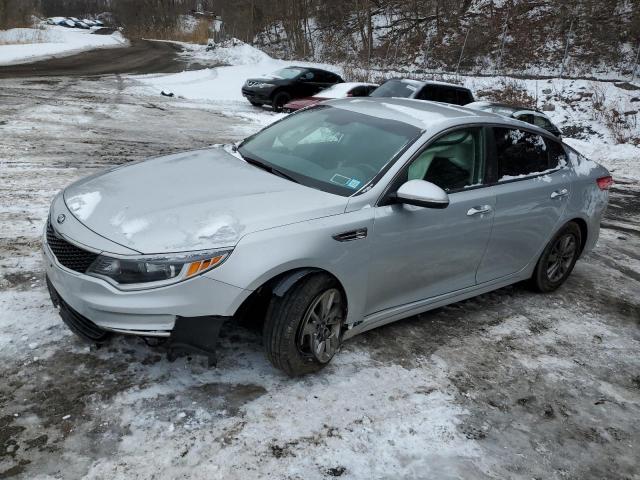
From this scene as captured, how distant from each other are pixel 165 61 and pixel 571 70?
19.8m

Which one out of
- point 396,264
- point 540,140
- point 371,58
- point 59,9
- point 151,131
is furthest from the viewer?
point 59,9

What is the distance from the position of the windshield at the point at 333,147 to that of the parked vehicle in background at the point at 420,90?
8540mm

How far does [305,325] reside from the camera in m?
3.17

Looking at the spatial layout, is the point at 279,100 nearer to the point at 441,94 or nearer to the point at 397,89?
the point at 397,89

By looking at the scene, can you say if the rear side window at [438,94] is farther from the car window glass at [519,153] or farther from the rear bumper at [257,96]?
the car window glass at [519,153]

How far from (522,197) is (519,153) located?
0.38 m

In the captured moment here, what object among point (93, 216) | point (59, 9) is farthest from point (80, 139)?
point (59, 9)

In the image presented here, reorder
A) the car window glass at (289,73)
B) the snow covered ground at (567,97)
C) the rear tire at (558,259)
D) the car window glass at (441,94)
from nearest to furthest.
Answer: the rear tire at (558,259) → the car window glass at (441,94) → the snow covered ground at (567,97) → the car window glass at (289,73)

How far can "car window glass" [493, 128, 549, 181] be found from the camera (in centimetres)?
427

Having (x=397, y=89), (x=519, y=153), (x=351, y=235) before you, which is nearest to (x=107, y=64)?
(x=397, y=89)

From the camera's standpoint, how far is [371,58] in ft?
96.2

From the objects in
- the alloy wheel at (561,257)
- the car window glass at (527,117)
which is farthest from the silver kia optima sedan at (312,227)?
the car window glass at (527,117)

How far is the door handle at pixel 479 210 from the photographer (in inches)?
155

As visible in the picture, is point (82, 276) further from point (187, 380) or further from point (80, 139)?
point (80, 139)
